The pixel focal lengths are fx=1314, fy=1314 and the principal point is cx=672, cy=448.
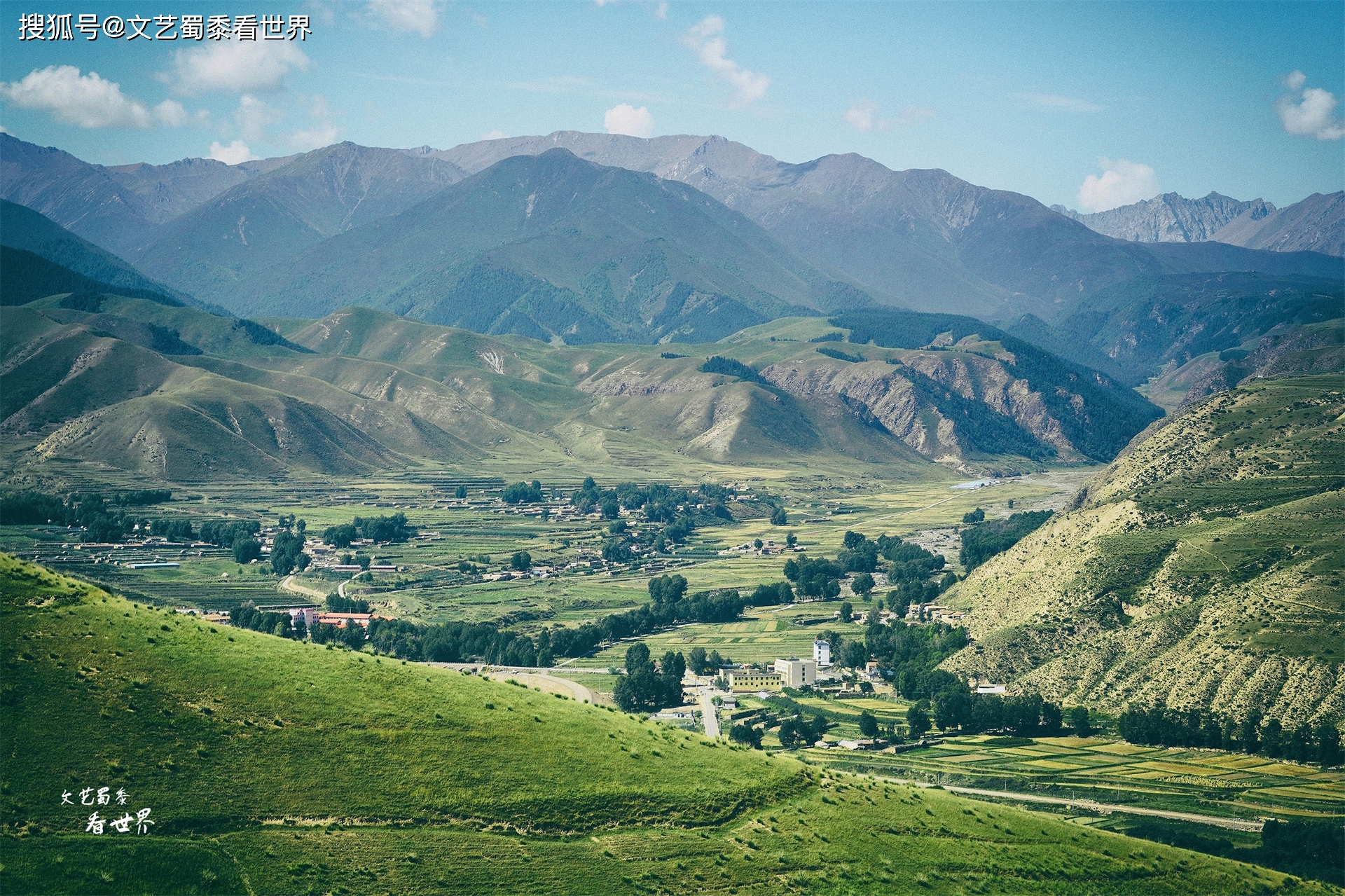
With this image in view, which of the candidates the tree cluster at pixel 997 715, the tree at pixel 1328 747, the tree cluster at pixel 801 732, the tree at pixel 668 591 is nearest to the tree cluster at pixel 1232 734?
the tree at pixel 1328 747

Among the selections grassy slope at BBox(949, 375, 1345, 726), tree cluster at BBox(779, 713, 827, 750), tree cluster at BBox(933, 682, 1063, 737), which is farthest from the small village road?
tree cluster at BBox(933, 682, 1063, 737)

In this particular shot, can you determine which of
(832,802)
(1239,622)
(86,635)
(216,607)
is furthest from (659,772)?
(216,607)

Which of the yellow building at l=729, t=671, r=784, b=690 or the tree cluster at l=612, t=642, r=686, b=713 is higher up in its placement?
the tree cluster at l=612, t=642, r=686, b=713

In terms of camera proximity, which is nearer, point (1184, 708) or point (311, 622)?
point (1184, 708)

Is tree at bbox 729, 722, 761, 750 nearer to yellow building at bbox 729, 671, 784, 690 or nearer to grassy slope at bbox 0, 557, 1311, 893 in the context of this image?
yellow building at bbox 729, 671, 784, 690

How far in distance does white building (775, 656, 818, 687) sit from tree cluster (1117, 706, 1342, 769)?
3553 cm

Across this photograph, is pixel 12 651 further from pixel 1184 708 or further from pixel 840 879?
pixel 1184 708

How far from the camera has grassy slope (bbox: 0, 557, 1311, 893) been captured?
57.7 meters

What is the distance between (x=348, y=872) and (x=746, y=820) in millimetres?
21171

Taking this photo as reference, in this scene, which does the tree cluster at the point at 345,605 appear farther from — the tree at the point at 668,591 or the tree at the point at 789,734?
the tree at the point at 789,734

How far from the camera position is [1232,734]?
116 metres

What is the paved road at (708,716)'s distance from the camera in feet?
383

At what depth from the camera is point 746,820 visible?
68.6 meters

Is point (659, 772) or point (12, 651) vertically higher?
point (12, 651)
